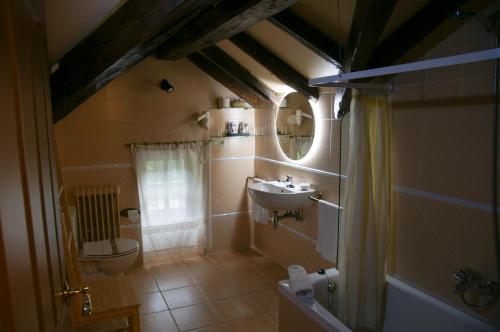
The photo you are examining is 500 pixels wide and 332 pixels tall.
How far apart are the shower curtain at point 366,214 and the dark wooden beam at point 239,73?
174 centimetres

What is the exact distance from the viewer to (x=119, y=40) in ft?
7.43

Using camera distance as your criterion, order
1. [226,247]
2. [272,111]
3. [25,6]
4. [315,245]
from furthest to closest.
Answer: [226,247] → [272,111] → [315,245] → [25,6]

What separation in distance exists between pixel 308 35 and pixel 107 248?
249 centimetres

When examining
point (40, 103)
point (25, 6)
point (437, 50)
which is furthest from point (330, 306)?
point (25, 6)

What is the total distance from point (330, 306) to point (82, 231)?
8.23 feet

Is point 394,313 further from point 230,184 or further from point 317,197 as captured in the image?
point 230,184

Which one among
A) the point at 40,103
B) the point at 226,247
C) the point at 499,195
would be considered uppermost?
the point at 40,103

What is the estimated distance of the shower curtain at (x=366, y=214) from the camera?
230 centimetres

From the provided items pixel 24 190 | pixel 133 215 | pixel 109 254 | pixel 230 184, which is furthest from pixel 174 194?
pixel 24 190

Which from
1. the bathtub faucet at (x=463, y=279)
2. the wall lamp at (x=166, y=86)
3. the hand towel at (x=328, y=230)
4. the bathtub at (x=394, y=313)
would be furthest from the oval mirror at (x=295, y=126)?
the bathtub faucet at (x=463, y=279)

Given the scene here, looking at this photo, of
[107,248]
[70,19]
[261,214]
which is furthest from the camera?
[261,214]

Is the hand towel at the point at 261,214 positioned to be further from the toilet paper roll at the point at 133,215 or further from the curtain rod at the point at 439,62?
the curtain rod at the point at 439,62

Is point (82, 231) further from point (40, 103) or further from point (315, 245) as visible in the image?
point (40, 103)

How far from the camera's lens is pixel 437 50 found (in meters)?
2.12
